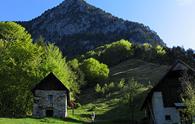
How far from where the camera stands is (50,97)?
60.1 meters

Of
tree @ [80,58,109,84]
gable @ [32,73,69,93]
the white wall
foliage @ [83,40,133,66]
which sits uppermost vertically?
foliage @ [83,40,133,66]

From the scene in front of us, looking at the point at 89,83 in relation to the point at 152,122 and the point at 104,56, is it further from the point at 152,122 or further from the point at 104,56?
the point at 152,122

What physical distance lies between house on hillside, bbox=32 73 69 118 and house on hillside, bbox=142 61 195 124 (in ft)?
54.5

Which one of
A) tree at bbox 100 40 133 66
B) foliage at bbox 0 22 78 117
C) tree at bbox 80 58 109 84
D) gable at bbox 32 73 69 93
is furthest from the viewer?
tree at bbox 100 40 133 66

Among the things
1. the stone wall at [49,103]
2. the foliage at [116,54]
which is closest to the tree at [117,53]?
the foliage at [116,54]

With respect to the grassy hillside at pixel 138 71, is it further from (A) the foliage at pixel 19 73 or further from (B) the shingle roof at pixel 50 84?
(B) the shingle roof at pixel 50 84

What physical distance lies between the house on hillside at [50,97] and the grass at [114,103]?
243cm

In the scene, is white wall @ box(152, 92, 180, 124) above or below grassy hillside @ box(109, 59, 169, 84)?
below

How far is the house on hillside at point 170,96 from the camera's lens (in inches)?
1847

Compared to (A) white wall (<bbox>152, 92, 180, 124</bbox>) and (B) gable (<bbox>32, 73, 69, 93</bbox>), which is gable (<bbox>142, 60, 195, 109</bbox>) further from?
(B) gable (<bbox>32, 73, 69, 93</bbox>)

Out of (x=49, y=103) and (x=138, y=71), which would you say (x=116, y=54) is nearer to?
(x=138, y=71)

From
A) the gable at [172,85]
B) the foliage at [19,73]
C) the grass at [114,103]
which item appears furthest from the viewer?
the foliage at [19,73]

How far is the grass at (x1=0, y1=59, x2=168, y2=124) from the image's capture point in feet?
178

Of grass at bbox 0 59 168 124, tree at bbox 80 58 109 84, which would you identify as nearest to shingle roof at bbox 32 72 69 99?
grass at bbox 0 59 168 124
